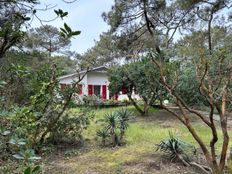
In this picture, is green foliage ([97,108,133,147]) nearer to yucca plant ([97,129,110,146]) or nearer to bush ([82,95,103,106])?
yucca plant ([97,129,110,146])

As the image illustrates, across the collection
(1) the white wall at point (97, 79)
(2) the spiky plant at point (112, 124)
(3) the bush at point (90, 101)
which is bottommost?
(2) the spiky plant at point (112, 124)

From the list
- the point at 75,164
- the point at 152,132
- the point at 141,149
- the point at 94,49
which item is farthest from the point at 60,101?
the point at 94,49

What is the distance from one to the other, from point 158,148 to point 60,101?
3141 mm

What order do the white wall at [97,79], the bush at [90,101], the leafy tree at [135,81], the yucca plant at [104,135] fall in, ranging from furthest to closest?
the white wall at [97,79] < the leafy tree at [135,81] < the bush at [90,101] < the yucca plant at [104,135]

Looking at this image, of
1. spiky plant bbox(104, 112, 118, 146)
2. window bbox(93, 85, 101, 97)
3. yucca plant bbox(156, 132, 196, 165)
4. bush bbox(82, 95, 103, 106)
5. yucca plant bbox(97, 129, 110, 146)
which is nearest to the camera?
yucca plant bbox(156, 132, 196, 165)

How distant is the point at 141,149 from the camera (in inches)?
357

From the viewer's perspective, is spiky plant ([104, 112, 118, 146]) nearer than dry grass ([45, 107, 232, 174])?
No

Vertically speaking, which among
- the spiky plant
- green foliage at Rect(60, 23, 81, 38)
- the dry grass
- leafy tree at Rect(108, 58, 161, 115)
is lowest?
the dry grass

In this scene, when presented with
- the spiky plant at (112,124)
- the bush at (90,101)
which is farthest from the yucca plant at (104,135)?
the bush at (90,101)

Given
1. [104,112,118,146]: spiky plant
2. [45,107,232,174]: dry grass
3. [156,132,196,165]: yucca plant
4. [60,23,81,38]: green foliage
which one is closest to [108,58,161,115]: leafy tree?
[45,107,232,174]: dry grass

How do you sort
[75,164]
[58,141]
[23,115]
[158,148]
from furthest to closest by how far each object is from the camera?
[58,141] → [158,148] → [75,164] → [23,115]

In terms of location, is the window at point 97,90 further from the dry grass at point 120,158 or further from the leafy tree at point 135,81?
the dry grass at point 120,158

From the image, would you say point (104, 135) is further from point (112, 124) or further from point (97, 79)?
point (97, 79)

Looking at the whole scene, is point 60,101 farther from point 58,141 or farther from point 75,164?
point 75,164
